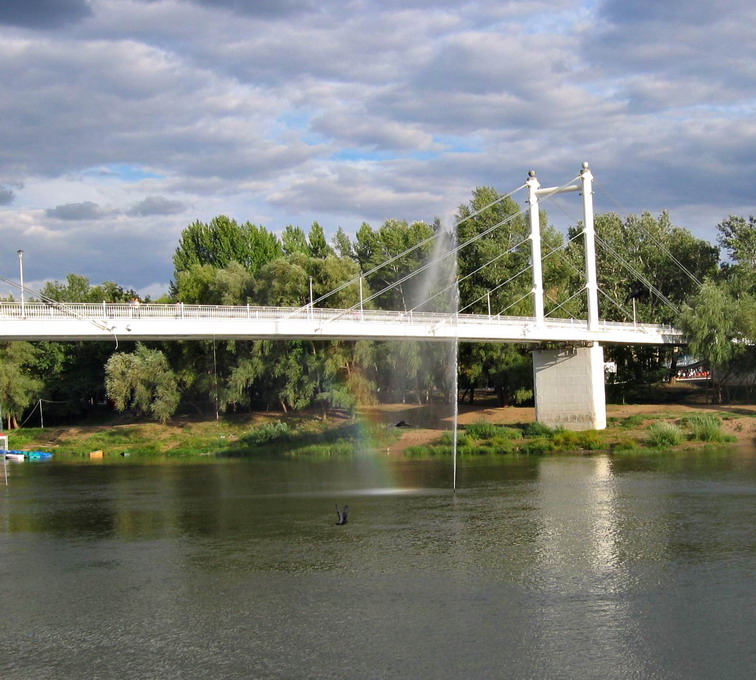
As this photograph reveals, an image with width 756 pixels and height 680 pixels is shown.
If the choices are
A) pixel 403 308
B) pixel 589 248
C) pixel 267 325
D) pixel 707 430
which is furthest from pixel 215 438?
pixel 707 430

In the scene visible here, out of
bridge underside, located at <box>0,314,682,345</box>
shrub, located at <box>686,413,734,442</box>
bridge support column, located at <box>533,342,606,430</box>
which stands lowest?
shrub, located at <box>686,413,734,442</box>

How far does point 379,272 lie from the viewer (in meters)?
79.8

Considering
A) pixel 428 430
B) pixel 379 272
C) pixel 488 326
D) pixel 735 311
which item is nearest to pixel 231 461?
pixel 428 430

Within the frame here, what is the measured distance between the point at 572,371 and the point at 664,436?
8.57 meters

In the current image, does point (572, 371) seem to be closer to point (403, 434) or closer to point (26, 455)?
point (403, 434)

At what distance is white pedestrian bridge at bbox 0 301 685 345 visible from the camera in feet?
147

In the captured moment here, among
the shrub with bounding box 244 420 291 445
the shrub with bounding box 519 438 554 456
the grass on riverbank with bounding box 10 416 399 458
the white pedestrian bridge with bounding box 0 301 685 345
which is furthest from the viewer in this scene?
the shrub with bounding box 244 420 291 445

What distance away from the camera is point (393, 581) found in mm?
25375

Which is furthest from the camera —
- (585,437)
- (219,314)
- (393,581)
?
(585,437)

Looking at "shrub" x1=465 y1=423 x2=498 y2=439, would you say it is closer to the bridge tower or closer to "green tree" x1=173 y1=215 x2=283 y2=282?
the bridge tower

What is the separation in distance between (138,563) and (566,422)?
1589 inches

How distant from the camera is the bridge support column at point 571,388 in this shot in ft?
208

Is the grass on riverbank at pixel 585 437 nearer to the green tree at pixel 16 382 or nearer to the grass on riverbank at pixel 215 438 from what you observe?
the grass on riverbank at pixel 215 438

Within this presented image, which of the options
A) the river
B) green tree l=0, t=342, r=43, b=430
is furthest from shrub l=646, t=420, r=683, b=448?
green tree l=0, t=342, r=43, b=430
